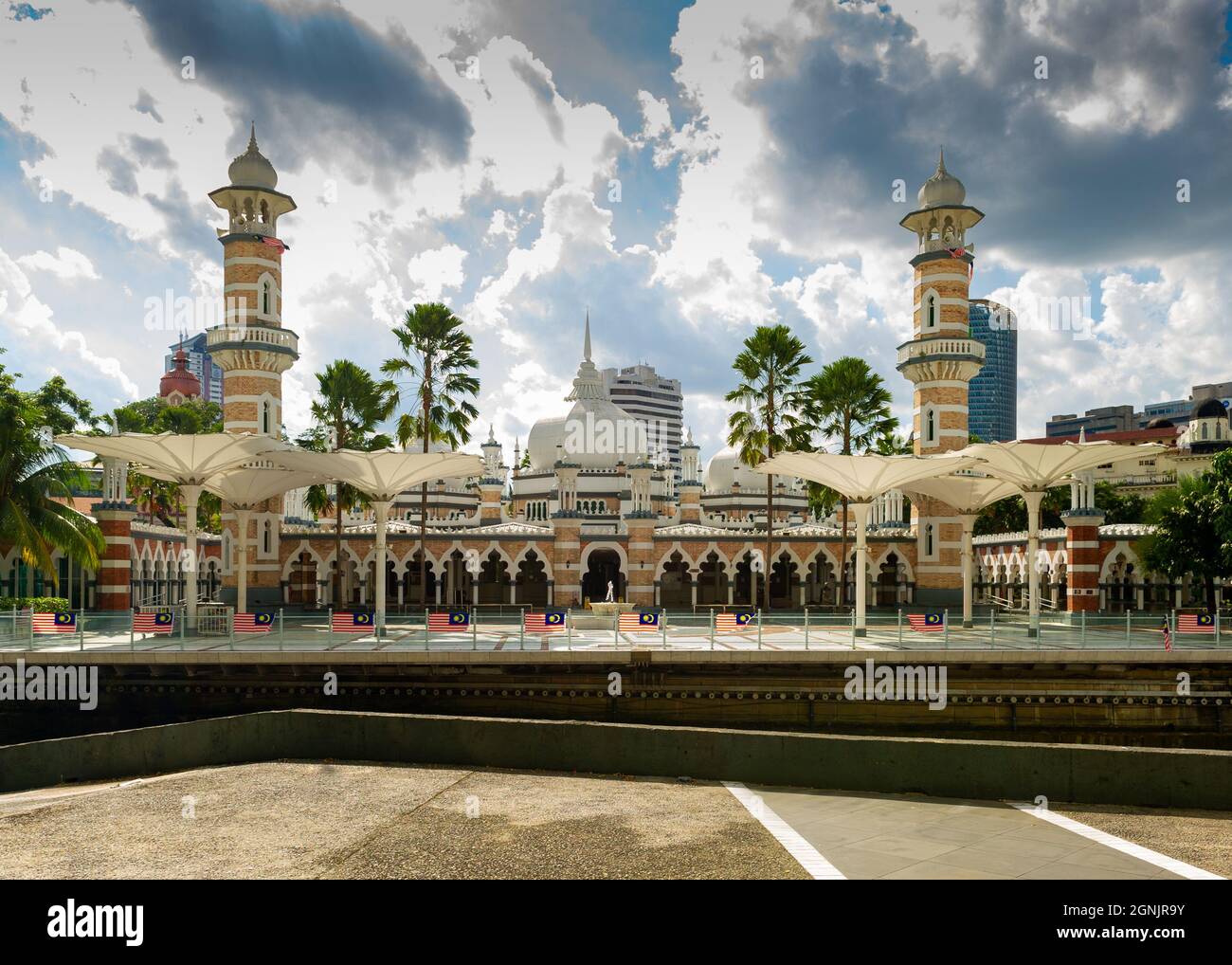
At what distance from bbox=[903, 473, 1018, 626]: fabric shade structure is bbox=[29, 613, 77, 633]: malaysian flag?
28416 mm

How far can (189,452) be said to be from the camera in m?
30.0

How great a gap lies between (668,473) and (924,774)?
61.3 m

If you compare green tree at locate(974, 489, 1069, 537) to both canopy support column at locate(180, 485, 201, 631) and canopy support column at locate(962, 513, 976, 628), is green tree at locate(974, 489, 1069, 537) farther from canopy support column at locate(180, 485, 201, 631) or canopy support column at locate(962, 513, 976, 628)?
canopy support column at locate(180, 485, 201, 631)

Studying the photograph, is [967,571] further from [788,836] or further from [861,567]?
[788,836]

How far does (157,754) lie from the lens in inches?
673

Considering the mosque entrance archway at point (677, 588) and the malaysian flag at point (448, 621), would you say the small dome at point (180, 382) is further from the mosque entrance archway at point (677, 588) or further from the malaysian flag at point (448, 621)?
the malaysian flag at point (448, 621)

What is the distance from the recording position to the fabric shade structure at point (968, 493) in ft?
114

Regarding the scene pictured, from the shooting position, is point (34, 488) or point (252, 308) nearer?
point (34, 488)

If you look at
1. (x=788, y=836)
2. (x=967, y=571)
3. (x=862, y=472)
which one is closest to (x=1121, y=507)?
(x=967, y=571)

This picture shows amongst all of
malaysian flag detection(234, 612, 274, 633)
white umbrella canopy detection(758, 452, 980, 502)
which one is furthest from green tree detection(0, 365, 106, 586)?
white umbrella canopy detection(758, 452, 980, 502)

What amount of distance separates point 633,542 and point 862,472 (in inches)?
691

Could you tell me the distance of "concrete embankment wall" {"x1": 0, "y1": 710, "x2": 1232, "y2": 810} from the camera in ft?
46.2

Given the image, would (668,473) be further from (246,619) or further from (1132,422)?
(1132,422)
